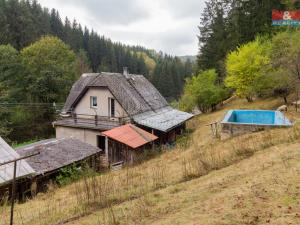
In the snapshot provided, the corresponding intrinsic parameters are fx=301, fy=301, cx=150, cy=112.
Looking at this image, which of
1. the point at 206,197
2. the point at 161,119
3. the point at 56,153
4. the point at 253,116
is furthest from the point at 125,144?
the point at 206,197

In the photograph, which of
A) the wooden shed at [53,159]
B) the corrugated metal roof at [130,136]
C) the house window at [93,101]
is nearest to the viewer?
the wooden shed at [53,159]

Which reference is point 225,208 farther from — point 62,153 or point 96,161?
point 96,161

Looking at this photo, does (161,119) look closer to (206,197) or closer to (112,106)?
(112,106)

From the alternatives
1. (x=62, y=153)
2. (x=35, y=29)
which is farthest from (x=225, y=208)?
(x=35, y=29)

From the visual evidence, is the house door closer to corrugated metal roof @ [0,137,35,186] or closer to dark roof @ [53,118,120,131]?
dark roof @ [53,118,120,131]

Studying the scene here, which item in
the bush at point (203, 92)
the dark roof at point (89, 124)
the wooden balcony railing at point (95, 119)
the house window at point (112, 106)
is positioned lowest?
the dark roof at point (89, 124)

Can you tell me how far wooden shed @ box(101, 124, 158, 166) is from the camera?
19.2m

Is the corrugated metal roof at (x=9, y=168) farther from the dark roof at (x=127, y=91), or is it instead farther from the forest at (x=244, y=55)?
the forest at (x=244, y=55)

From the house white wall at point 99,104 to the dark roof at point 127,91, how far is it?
44 cm

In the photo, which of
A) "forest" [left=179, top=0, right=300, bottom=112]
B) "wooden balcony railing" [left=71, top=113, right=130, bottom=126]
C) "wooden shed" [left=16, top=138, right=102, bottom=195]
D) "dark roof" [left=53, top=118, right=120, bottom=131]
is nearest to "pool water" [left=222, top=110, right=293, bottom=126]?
"forest" [left=179, top=0, right=300, bottom=112]

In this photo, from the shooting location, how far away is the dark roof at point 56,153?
15.0m

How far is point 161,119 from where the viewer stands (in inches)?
1030

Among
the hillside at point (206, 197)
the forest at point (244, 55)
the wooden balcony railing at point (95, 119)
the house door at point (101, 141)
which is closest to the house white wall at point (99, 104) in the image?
the wooden balcony railing at point (95, 119)

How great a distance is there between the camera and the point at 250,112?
74.7ft
